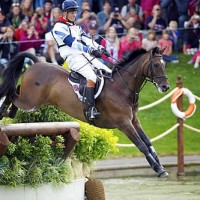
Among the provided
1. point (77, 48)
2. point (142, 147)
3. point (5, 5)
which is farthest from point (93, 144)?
point (5, 5)

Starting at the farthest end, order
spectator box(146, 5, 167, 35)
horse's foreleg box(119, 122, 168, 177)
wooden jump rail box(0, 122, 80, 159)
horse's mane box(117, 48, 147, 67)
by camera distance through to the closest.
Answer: spectator box(146, 5, 167, 35), horse's mane box(117, 48, 147, 67), horse's foreleg box(119, 122, 168, 177), wooden jump rail box(0, 122, 80, 159)

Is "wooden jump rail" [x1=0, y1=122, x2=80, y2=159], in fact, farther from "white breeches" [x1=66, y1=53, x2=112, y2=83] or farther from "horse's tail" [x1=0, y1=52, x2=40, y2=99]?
"horse's tail" [x1=0, y1=52, x2=40, y2=99]

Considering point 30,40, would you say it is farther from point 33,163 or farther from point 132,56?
point 33,163

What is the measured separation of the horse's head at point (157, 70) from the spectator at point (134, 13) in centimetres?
949

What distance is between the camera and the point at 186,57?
81.0 ft

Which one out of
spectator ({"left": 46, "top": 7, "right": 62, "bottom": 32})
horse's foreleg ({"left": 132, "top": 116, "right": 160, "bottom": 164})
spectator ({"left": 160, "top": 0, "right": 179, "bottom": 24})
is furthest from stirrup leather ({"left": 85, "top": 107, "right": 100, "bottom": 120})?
spectator ({"left": 160, "top": 0, "right": 179, "bottom": 24})

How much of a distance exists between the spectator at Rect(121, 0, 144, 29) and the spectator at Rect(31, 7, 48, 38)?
2.01 meters

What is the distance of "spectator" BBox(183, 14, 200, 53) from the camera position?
24062 mm

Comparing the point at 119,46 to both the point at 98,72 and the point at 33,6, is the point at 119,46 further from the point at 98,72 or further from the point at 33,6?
the point at 98,72

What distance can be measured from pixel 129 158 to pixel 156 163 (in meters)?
4.86

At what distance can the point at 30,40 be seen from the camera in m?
23.0

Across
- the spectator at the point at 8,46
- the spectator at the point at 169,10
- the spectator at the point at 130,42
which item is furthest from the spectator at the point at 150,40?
the spectator at the point at 8,46

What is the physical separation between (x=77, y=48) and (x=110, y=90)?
82 centimetres

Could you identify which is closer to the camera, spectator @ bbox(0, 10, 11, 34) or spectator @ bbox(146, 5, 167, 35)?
spectator @ bbox(0, 10, 11, 34)
